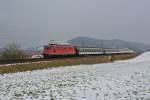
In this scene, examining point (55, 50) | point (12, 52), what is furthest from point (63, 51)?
point (12, 52)

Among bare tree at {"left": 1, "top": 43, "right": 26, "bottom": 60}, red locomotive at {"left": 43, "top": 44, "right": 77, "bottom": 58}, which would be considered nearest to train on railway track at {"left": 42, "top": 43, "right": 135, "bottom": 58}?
red locomotive at {"left": 43, "top": 44, "right": 77, "bottom": 58}

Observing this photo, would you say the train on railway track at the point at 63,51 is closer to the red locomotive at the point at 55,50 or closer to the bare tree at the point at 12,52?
the red locomotive at the point at 55,50

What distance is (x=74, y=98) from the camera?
14617mm

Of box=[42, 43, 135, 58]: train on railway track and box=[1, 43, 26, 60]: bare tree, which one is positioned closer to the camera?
box=[42, 43, 135, 58]: train on railway track

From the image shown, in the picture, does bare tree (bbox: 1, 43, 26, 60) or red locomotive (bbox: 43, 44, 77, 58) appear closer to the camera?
red locomotive (bbox: 43, 44, 77, 58)

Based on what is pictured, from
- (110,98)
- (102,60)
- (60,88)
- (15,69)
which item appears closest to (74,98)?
(110,98)

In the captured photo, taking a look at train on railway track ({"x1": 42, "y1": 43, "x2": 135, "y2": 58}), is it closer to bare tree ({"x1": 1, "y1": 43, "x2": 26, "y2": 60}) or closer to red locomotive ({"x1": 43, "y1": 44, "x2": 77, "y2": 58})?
red locomotive ({"x1": 43, "y1": 44, "x2": 77, "y2": 58})

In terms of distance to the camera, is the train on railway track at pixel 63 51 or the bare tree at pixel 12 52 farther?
the bare tree at pixel 12 52

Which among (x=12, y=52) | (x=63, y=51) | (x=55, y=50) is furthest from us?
(x=12, y=52)

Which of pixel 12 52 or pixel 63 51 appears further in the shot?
pixel 12 52

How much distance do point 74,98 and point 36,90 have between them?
3.57m

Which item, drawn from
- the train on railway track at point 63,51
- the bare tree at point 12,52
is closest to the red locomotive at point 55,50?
the train on railway track at point 63,51

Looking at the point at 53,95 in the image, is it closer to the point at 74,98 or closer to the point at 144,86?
the point at 74,98

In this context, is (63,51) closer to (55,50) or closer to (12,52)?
(55,50)
